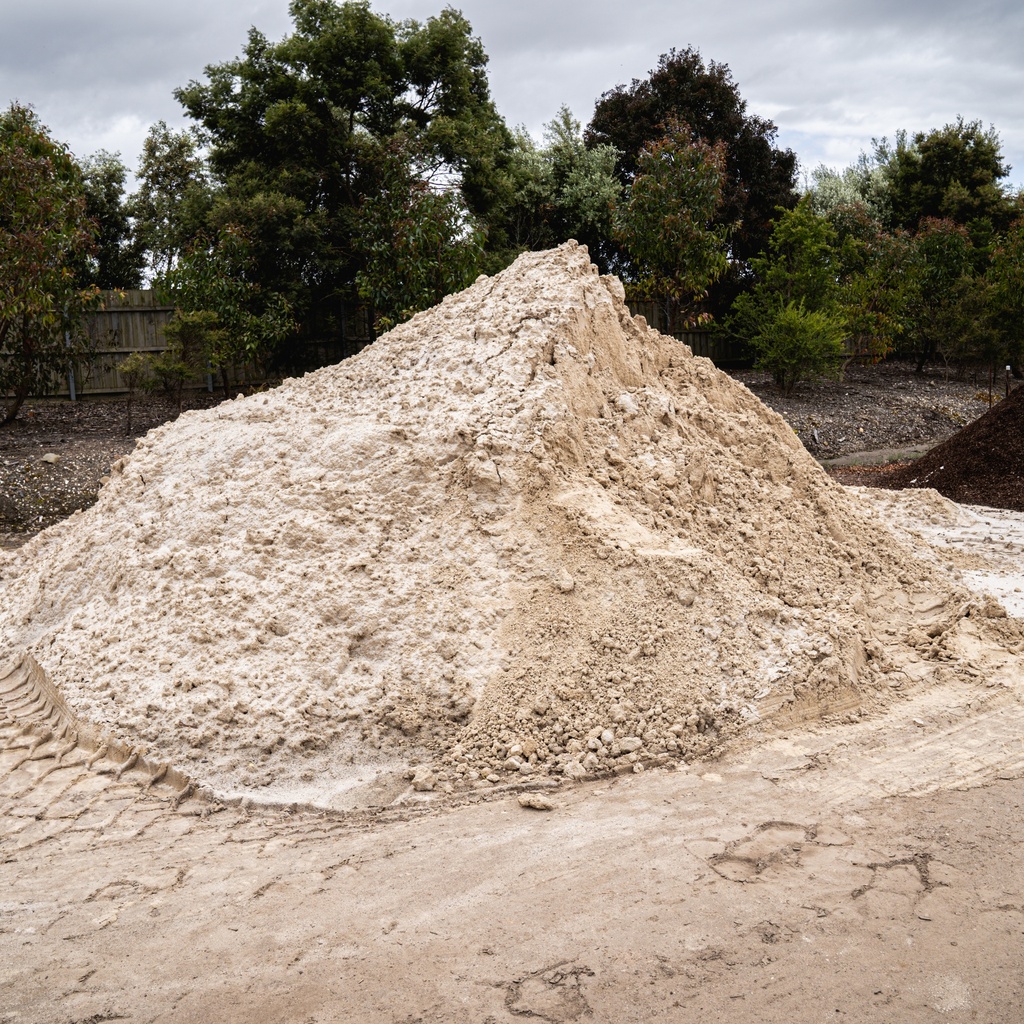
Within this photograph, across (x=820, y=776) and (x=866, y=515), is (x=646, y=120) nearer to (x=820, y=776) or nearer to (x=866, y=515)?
(x=866, y=515)

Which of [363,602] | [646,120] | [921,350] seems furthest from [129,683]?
[921,350]

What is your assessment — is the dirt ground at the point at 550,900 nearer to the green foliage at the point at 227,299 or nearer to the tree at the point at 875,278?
the green foliage at the point at 227,299

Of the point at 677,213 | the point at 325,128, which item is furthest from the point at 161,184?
the point at 677,213

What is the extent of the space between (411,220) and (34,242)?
4.56 meters

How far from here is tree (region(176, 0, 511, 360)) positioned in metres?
13.6

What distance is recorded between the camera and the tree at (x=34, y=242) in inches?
402

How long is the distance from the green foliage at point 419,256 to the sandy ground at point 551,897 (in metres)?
9.11

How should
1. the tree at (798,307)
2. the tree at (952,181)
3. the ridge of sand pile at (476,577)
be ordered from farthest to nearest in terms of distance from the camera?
1. the tree at (952,181)
2. the tree at (798,307)
3. the ridge of sand pile at (476,577)

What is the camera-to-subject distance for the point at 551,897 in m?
2.88

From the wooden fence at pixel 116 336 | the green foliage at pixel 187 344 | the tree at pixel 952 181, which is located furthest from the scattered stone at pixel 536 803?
the tree at pixel 952 181

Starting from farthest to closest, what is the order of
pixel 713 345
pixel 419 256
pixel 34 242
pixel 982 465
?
pixel 713 345 < pixel 419 256 < pixel 982 465 < pixel 34 242

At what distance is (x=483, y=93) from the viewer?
645 inches

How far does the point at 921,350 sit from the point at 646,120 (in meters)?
8.65

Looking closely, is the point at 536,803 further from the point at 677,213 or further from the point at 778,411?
the point at 778,411
